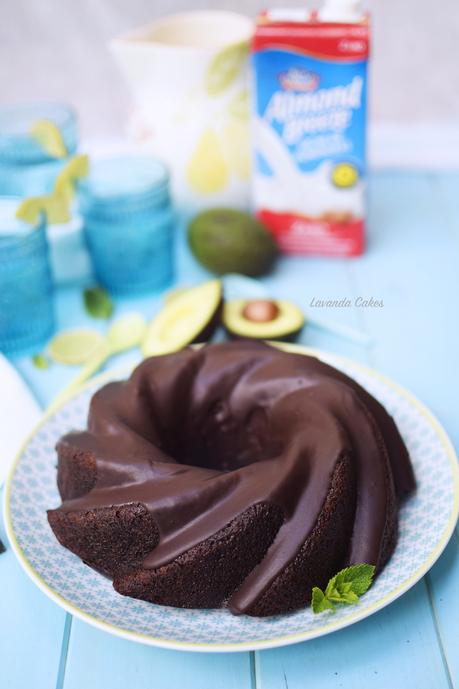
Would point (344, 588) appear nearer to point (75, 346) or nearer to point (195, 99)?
point (75, 346)

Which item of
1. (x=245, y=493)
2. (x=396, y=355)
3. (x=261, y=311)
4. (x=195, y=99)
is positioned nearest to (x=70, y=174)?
(x=195, y=99)

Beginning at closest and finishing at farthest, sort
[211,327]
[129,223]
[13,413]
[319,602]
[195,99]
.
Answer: [319,602]
[13,413]
[211,327]
[129,223]
[195,99]

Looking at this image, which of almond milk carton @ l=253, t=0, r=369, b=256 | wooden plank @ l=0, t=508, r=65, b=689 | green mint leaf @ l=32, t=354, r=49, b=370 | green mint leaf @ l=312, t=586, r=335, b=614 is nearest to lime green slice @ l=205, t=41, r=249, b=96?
almond milk carton @ l=253, t=0, r=369, b=256

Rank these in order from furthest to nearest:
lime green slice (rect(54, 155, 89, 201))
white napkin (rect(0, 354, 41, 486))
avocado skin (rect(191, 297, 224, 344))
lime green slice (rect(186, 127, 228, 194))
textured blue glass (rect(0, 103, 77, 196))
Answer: lime green slice (rect(186, 127, 228, 194)) → textured blue glass (rect(0, 103, 77, 196)) → lime green slice (rect(54, 155, 89, 201)) → avocado skin (rect(191, 297, 224, 344)) → white napkin (rect(0, 354, 41, 486))

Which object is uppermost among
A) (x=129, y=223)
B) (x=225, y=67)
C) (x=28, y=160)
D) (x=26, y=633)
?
(x=225, y=67)

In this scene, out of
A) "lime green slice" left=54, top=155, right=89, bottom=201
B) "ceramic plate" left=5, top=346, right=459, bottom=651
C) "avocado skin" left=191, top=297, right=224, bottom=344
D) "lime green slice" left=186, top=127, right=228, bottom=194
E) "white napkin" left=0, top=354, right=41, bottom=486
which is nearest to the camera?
"ceramic plate" left=5, top=346, right=459, bottom=651

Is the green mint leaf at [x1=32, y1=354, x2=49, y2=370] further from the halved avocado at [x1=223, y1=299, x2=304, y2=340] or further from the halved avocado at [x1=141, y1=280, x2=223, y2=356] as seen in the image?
the halved avocado at [x1=223, y1=299, x2=304, y2=340]
